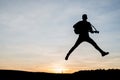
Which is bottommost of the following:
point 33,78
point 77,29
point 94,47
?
point 33,78

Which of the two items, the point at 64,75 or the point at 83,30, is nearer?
the point at 64,75

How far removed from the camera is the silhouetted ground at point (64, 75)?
33.5 feet

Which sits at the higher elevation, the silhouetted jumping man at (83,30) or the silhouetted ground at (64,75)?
the silhouetted jumping man at (83,30)

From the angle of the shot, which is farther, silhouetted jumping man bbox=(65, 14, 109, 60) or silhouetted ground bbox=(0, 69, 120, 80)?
silhouetted jumping man bbox=(65, 14, 109, 60)

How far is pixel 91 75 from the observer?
10484 millimetres

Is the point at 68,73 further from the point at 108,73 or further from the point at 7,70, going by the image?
the point at 7,70

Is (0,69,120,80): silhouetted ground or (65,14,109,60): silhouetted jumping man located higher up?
(65,14,109,60): silhouetted jumping man

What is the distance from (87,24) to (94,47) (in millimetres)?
1263

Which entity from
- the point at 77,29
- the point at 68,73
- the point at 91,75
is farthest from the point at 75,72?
the point at 77,29

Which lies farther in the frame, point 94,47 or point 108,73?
point 94,47

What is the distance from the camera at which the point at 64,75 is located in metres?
11.1

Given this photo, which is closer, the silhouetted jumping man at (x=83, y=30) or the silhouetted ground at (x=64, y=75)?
the silhouetted ground at (x=64, y=75)

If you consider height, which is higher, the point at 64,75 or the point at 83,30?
the point at 83,30

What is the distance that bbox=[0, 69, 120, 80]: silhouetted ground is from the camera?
1022 cm
